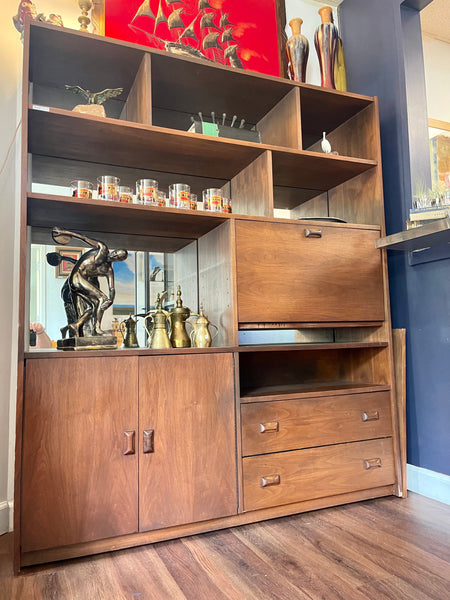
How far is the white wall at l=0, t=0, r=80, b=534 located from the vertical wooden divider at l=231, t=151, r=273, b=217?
1.02 m

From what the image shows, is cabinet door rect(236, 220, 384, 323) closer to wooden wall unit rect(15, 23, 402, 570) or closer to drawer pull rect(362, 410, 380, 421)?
wooden wall unit rect(15, 23, 402, 570)

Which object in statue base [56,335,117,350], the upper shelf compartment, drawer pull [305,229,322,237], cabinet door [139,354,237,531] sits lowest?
cabinet door [139,354,237,531]

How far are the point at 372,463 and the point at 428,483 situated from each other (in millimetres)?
288

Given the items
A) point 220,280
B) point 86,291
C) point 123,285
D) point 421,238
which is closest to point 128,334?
point 123,285

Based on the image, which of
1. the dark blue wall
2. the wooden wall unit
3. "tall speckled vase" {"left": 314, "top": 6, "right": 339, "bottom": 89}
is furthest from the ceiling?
the wooden wall unit

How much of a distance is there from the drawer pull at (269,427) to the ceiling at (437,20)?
2.60 m

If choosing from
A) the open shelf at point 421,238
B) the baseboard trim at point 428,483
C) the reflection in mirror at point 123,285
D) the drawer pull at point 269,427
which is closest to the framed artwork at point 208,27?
the reflection in mirror at point 123,285

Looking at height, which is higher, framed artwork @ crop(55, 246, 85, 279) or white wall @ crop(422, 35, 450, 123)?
white wall @ crop(422, 35, 450, 123)

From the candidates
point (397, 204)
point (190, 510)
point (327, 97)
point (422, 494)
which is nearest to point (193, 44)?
point (327, 97)

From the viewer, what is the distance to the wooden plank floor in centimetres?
126

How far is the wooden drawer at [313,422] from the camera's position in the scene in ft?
5.80

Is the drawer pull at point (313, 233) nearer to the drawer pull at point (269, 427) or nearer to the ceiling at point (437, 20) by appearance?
the drawer pull at point (269, 427)

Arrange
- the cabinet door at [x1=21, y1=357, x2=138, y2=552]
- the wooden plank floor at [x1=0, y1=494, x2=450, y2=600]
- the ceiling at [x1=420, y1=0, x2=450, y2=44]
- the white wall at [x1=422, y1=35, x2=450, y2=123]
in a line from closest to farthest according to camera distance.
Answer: the wooden plank floor at [x1=0, y1=494, x2=450, y2=600] < the cabinet door at [x1=21, y1=357, x2=138, y2=552] < the ceiling at [x1=420, y1=0, x2=450, y2=44] < the white wall at [x1=422, y1=35, x2=450, y2=123]

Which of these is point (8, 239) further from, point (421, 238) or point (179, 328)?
point (421, 238)
